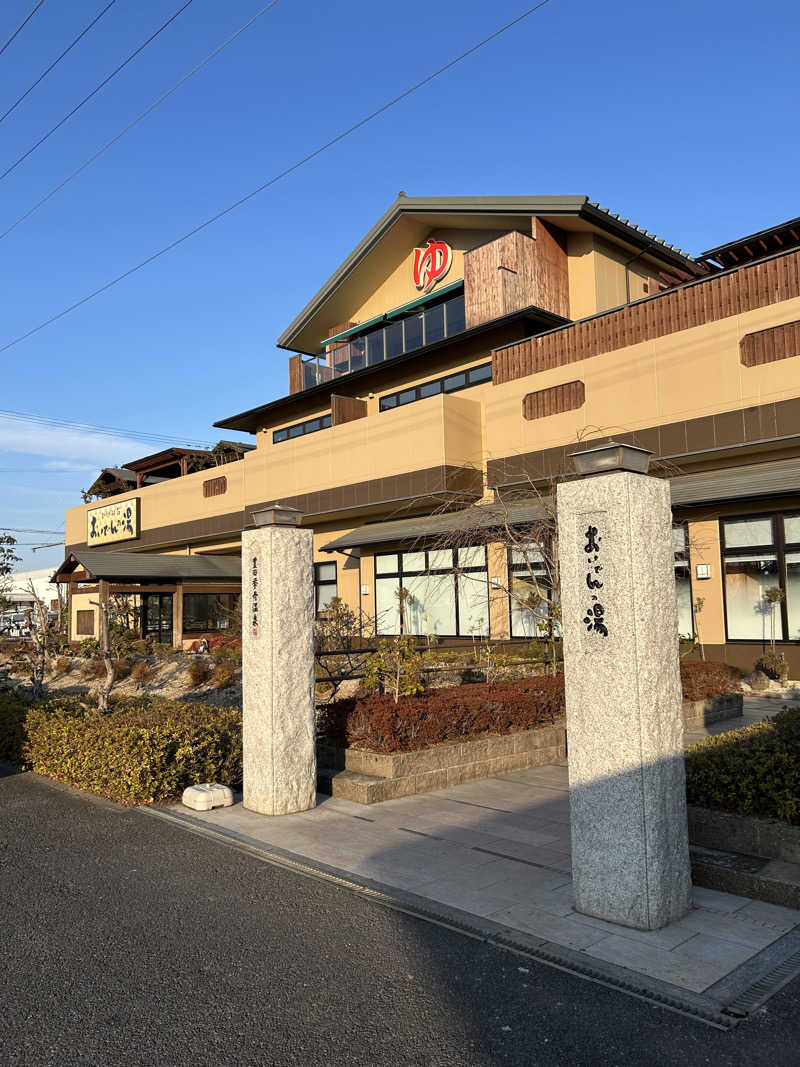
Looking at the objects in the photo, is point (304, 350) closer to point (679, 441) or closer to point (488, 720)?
point (679, 441)

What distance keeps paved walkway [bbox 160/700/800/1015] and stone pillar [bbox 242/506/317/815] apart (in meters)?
0.32

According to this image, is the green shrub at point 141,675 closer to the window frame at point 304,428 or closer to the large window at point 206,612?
the large window at point 206,612

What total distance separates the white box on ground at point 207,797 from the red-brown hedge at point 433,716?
1.48 meters

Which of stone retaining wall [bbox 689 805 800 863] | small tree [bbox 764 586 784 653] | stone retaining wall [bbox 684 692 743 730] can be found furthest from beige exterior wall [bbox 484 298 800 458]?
stone retaining wall [bbox 689 805 800 863]

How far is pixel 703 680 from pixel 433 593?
1086 centimetres

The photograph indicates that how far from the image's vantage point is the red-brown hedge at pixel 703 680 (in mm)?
12500

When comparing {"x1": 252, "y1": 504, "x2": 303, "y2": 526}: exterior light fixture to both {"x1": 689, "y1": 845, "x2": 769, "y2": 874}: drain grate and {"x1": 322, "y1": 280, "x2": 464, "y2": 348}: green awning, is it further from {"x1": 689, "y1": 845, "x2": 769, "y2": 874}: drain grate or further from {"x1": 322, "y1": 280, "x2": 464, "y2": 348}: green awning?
{"x1": 322, "y1": 280, "x2": 464, "y2": 348}: green awning

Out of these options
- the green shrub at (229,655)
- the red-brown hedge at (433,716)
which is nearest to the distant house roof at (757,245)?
the red-brown hedge at (433,716)

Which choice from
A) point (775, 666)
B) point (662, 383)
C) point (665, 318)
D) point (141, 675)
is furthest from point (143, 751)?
point (665, 318)

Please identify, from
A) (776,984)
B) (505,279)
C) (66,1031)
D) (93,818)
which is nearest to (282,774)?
(93,818)

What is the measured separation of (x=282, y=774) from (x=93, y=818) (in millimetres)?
2085

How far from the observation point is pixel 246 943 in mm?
4863

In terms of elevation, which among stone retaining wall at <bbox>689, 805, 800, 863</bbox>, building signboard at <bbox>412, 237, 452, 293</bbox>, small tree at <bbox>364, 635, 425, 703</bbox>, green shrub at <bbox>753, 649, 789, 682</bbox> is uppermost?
building signboard at <bbox>412, 237, 452, 293</bbox>

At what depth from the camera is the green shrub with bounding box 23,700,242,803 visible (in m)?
8.44
